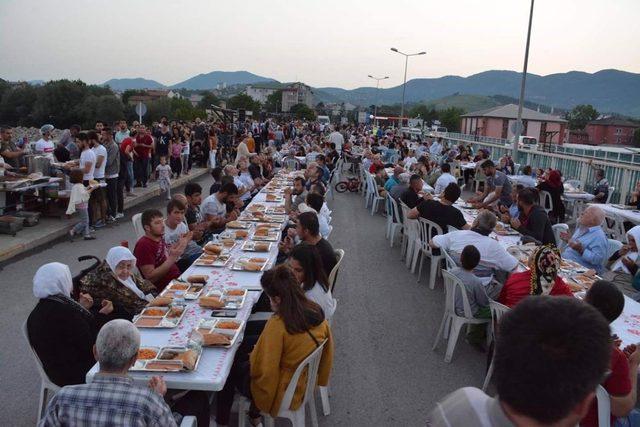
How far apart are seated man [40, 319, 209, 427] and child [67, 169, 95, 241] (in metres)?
6.44

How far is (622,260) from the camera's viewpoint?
232 inches

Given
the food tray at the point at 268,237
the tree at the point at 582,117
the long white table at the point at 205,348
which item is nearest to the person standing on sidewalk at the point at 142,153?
the food tray at the point at 268,237

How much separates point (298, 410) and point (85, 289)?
6.26 feet

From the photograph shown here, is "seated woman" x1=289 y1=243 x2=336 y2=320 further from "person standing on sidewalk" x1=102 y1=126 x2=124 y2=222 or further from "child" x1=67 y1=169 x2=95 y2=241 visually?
"person standing on sidewalk" x1=102 y1=126 x2=124 y2=222

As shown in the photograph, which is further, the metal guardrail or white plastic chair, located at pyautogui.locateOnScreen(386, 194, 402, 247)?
the metal guardrail

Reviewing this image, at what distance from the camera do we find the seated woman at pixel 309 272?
395cm

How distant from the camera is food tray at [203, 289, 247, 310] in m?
3.86

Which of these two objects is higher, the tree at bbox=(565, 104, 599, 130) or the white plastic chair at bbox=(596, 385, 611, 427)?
the tree at bbox=(565, 104, 599, 130)

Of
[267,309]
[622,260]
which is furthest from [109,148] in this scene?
[622,260]

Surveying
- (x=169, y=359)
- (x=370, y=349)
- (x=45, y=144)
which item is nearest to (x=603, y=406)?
(x=370, y=349)

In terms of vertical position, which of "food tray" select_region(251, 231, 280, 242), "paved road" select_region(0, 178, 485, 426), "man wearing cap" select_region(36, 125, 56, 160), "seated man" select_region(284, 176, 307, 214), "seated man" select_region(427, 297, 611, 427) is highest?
"seated man" select_region(427, 297, 611, 427)

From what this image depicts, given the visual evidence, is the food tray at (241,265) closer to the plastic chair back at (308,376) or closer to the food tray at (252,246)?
the food tray at (252,246)

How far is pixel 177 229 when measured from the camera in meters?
5.68

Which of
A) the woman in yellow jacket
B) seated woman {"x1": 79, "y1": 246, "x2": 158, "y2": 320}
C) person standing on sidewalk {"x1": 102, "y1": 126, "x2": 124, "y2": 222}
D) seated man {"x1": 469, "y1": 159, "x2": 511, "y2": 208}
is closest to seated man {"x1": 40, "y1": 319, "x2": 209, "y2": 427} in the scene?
the woman in yellow jacket
